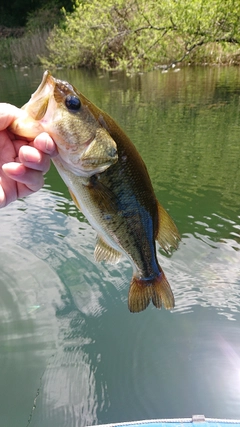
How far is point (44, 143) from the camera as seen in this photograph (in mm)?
1613

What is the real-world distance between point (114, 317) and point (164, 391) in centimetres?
104

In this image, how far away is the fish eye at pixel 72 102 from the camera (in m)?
1.66

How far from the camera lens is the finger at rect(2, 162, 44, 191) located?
5.91 ft

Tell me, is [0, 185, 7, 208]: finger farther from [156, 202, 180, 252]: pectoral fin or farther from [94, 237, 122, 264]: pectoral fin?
[156, 202, 180, 252]: pectoral fin

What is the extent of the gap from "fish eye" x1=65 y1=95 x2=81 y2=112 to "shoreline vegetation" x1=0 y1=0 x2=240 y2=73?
13569 millimetres

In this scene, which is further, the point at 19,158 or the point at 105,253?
the point at 105,253

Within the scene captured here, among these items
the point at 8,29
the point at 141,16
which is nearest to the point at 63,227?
the point at 141,16

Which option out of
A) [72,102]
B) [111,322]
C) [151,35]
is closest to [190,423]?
[111,322]

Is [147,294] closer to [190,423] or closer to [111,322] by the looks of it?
[190,423]

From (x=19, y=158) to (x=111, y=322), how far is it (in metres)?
2.77

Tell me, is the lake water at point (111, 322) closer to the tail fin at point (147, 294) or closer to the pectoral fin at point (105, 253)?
the tail fin at point (147, 294)

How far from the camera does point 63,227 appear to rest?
5770mm

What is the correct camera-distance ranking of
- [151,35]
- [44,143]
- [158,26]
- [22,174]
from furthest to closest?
1. [151,35]
2. [158,26]
3. [22,174]
4. [44,143]

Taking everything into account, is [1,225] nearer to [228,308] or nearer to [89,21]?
[228,308]
